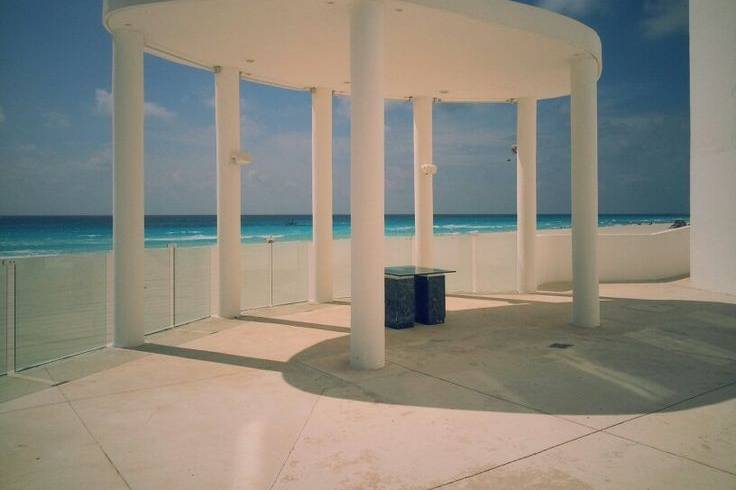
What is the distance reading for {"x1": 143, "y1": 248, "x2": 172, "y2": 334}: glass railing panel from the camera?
9492 millimetres

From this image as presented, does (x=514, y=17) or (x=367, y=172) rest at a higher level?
(x=514, y=17)

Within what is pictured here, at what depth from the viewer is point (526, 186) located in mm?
13109

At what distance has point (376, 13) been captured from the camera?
634 centimetres

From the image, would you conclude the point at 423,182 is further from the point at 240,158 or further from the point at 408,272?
the point at 240,158

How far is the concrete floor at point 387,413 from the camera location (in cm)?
367

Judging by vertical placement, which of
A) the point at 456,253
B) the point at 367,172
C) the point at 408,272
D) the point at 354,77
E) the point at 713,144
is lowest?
the point at 408,272

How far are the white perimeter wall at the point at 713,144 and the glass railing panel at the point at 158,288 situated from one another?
1412 cm

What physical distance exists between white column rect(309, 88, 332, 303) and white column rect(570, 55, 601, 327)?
549cm

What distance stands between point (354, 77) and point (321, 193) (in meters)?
5.61

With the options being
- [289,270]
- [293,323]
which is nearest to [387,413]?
[293,323]

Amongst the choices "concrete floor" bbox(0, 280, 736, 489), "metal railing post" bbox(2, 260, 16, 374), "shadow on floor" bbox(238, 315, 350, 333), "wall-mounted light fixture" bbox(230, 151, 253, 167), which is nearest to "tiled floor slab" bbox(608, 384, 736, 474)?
"concrete floor" bbox(0, 280, 736, 489)

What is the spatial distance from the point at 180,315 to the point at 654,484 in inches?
373

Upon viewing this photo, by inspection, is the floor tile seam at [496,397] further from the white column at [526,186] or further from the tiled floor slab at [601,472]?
the white column at [526,186]

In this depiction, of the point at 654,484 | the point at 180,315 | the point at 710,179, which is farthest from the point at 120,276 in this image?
the point at 710,179
